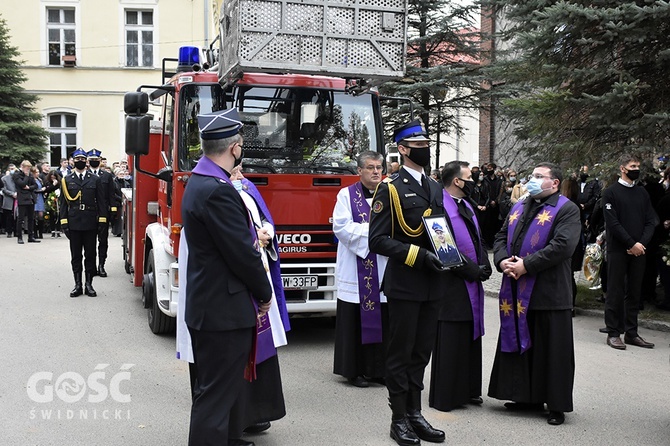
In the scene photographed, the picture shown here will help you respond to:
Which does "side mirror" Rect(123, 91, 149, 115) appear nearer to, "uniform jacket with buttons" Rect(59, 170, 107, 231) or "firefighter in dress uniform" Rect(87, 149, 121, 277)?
"uniform jacket with buttons" Rect(59, 170, 107, 231)

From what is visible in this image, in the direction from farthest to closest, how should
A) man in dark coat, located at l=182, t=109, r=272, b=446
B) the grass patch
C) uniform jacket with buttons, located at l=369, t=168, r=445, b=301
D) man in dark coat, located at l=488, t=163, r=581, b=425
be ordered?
the grass patch, man in dark coat, located at l=488, t=163, r=581, b=425, uniform jacket with buttons, located at l=369, t=168, r=445, b=301, man in dark coat, located at l=182, t=109, r=272, b=446

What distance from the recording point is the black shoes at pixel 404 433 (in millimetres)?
5241

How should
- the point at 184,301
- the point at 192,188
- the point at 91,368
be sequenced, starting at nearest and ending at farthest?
the point at 192,188 < the point at 184,301 < the point at 91,368

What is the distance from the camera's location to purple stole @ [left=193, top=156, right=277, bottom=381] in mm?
4340

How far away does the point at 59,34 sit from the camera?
31.8 meters

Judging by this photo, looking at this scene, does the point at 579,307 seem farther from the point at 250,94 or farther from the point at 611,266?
the point at 250,94

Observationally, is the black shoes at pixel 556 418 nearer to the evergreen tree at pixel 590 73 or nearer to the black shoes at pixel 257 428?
the black shoes at pixel 257 428

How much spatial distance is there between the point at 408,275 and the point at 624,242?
4322 millimetres

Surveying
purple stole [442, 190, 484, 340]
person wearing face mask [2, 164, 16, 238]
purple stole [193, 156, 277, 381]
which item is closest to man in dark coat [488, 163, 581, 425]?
purple stole [442, 190, 484, 340]

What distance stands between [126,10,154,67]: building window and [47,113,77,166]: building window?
3432 millimetres

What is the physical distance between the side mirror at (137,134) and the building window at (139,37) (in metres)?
25.3

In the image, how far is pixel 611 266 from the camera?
8.66 m

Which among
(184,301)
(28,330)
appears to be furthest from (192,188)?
(28,330)

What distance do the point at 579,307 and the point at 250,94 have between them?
18.8ft
